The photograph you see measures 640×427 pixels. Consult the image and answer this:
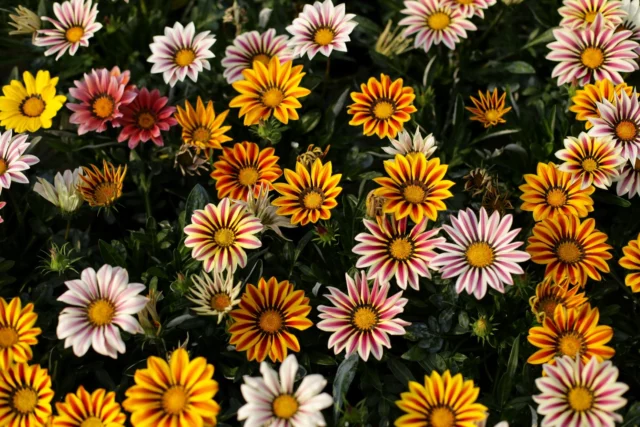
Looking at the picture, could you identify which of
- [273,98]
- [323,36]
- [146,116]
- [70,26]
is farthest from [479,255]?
[70,26]

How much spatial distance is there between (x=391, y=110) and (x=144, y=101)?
774 mm

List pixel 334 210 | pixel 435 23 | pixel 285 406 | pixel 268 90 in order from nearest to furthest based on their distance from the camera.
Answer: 1. pixel 285 406
2. pixel 334 210
3. pixel 268 90
4. pixel 435 23

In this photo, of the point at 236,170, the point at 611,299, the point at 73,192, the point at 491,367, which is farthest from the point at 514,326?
the point at 73,192

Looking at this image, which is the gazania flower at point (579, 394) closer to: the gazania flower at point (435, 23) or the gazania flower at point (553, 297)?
the gazania flower at point (553, 297)

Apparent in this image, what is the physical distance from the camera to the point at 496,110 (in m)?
2.25

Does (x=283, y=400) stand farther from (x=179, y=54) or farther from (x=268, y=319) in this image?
(x=179, y=54)

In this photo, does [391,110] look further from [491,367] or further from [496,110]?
[491,367]

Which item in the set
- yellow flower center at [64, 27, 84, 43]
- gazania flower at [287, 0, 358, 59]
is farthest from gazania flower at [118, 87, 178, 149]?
gazania flower at [287, 0, 358, 59]

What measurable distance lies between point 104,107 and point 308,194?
73cm

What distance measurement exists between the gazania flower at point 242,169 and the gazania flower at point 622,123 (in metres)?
0.91

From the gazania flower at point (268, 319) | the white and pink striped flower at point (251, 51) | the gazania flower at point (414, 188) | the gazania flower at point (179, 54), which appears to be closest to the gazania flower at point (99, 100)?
the gazania flower at point (179, 54)

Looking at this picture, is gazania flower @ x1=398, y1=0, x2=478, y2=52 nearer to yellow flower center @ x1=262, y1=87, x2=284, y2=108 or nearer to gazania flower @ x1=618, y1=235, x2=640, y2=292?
yellow flower center @ x1=262, y1=87, x2=284, y2=108

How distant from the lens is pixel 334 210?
6.73 feet

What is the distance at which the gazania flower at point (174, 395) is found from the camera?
1.54 meters
